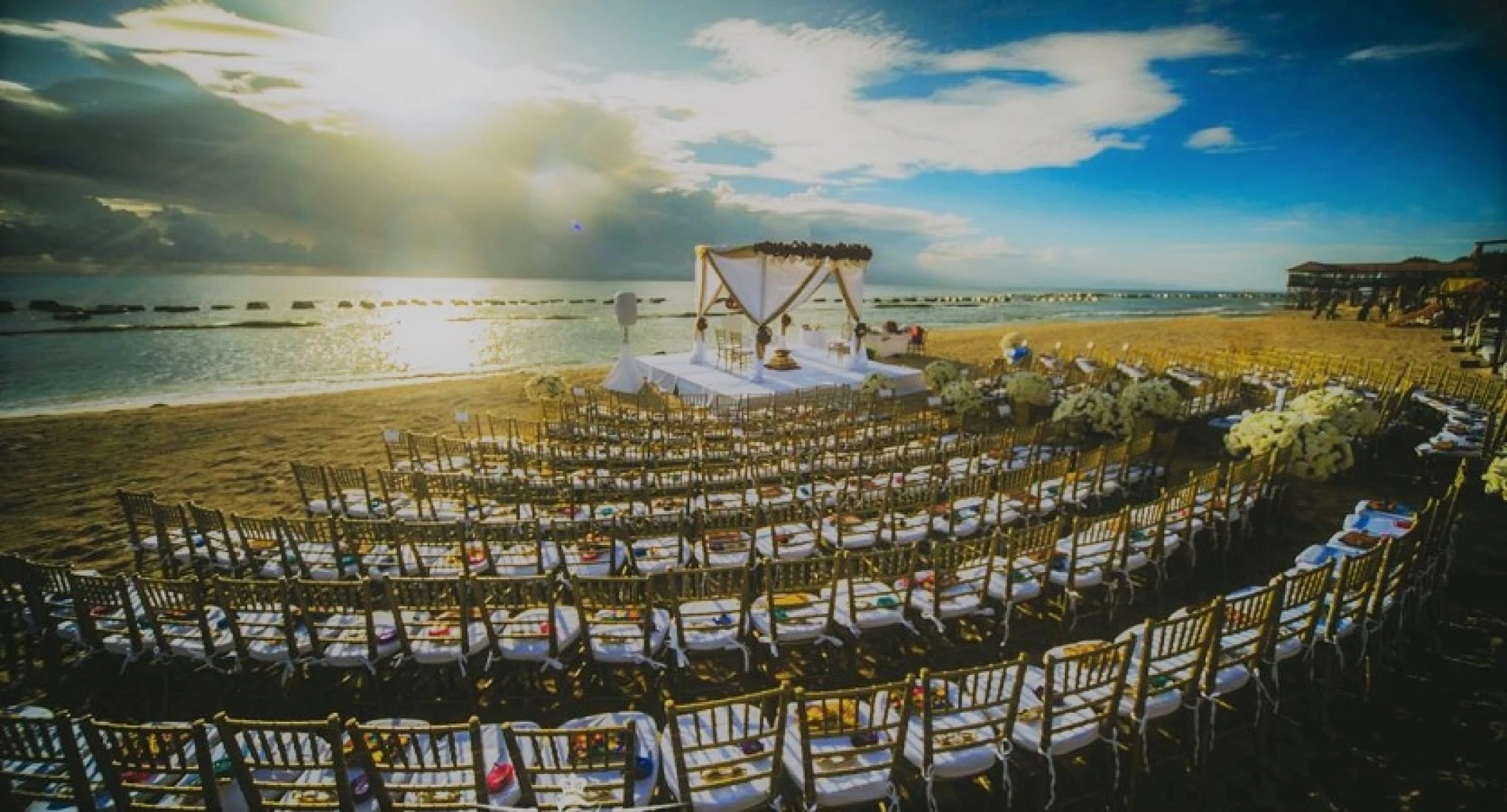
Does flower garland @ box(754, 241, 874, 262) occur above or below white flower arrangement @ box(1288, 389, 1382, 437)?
above

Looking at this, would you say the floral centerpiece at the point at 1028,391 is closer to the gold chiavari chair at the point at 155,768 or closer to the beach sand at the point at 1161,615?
the beach sand at the point at 1161,615

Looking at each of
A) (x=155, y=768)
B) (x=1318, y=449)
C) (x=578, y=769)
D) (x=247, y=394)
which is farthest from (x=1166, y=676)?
(x=247, y=394)

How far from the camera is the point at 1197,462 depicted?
10.1 m

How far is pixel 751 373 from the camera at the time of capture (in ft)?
57.4

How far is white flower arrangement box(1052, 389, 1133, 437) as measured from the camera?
31.0ft

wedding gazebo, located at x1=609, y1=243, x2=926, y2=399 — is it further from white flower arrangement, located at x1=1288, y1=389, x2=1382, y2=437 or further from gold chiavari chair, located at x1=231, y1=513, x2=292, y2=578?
gold chiavari chair, located at x1=231, y1=513, x2=292, y2=578

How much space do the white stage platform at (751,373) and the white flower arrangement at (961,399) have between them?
16.3 feet

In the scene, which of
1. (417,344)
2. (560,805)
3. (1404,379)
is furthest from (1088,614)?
(417,344)

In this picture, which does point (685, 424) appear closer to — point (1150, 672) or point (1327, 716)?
point (1150, 672)

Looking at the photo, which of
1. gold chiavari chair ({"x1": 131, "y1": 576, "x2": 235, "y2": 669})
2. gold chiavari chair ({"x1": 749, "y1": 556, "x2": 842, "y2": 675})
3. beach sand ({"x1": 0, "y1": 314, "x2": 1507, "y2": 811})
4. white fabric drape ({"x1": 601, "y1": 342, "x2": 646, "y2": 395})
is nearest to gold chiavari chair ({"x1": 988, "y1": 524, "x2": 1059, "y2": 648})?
beach sand ({"x1": 0, "y1": 314, "x2": 1507, "y2": 811})

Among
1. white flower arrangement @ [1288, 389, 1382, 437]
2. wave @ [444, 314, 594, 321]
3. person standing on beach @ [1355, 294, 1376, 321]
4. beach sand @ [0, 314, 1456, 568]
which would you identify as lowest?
beach sand @ [0, 314, 1456, 568]

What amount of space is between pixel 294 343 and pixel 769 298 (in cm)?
3635

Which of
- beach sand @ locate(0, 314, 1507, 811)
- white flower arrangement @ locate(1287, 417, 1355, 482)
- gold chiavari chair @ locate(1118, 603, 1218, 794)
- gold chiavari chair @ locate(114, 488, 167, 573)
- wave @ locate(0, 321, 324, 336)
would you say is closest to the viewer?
gold chiavari chair @ locate(1118, 603, 1218, 794)

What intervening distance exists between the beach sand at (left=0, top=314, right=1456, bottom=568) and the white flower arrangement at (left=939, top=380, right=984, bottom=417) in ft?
35.9
